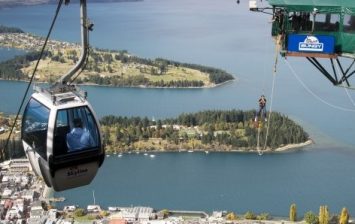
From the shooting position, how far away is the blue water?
13664mm

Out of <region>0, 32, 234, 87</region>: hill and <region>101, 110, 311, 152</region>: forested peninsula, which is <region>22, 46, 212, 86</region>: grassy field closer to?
<region>0, 32, 234, 87</region>: hill

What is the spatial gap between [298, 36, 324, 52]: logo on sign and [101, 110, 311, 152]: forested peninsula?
15.0m

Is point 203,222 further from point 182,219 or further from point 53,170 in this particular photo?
point 53,170

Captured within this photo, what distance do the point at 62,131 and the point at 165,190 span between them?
12055mm

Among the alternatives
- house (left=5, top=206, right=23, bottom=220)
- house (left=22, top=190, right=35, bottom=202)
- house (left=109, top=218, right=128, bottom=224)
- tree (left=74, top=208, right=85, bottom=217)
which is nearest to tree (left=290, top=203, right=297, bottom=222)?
house (left=109, top=218, right=128, bottom=224)

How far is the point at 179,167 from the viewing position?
53.0ft

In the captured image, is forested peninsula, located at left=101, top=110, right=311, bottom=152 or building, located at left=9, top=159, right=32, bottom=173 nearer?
building, located at left=9, top=159, right=32, bottom=173

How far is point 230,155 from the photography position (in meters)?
17.6

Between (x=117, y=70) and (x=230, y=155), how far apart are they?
44.4 ft

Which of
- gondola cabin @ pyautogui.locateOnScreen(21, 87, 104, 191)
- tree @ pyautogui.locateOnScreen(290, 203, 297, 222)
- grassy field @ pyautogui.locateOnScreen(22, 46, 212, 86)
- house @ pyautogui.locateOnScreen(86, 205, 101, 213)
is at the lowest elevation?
house @ pyautogui.locateOnScreen(86, 205, 101, 213)

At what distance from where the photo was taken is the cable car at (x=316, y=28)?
288 cm

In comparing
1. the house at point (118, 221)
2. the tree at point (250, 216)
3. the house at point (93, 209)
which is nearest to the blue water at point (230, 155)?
the house at point (93, 209)

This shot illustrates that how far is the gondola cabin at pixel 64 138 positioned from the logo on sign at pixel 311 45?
1231 millimetres

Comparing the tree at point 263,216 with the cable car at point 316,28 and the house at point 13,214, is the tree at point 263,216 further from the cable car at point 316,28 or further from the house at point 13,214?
the cable car at point 316,28
